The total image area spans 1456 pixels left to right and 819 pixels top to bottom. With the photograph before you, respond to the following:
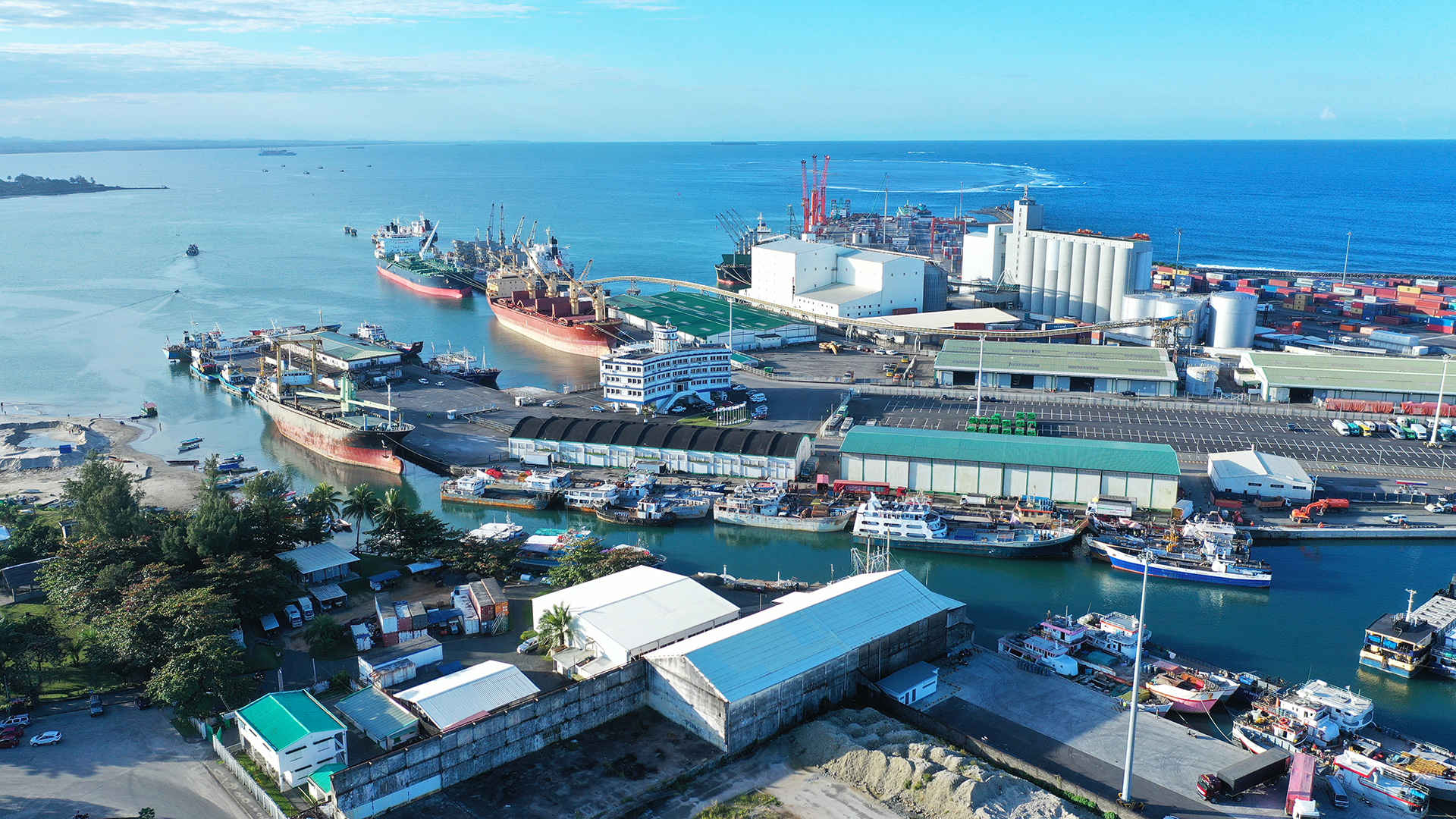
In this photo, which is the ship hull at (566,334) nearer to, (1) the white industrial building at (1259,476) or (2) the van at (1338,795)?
(1) the white industrial building at (1259,476)

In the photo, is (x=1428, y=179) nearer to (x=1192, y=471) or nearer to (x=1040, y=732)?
(x=1192, y=471)

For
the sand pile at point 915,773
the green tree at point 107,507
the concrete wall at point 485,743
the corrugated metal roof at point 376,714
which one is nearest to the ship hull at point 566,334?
the green tree at point 107,507

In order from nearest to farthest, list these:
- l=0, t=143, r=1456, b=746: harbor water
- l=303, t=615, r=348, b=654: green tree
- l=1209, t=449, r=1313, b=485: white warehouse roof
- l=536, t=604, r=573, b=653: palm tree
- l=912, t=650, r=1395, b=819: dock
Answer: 1. l=912, t=650, r=1395, b=819: dock
2. l=536, t=604, r=573, b=653: palm tree
3. l=303, t=615, r=348, b=654: green tree
4. l=0, t=143, r=1456, b=746: harbor water
5. l=1209, t=449, r=1313, b=485: white warehouse roof

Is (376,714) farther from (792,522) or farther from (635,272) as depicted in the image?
(635,272)

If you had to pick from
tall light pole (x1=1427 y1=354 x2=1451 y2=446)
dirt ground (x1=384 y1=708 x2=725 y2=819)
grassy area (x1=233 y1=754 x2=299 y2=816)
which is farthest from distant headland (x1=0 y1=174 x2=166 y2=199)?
tall light pole (x1=1427 y1=354 x2=1451 y2=446)

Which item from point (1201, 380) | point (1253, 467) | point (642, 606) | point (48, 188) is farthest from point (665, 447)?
point (48, 188)

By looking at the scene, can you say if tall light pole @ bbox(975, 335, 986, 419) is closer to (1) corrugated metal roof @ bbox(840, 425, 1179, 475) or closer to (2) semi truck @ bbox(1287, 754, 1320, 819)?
(1) corrugated metal roof @ bbox(840, 425, 1179, 475)
